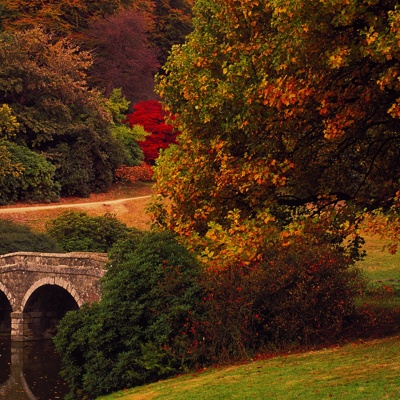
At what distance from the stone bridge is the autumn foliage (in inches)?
837

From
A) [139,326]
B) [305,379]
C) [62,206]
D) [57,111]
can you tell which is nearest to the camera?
[305,379]

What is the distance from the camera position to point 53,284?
3130 centimetres

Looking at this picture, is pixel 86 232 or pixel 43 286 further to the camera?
pixel 86 232

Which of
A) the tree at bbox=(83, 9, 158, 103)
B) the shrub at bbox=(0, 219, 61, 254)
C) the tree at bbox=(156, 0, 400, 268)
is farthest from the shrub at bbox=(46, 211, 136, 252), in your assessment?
the tree at bbox=(83, 9, 158, 103)

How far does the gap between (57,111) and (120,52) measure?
1343 centimetres

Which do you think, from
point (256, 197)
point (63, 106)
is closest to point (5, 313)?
point (63, 106)

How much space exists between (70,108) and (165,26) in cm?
2172

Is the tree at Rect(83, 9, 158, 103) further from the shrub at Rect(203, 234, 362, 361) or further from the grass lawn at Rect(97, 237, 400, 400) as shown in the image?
the grass lawn at Rect(97, 237, 400, 400)

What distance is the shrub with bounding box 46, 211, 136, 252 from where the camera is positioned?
37688mm

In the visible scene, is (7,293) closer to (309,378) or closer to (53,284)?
(53,284)

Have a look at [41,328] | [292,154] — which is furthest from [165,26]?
[292,154]

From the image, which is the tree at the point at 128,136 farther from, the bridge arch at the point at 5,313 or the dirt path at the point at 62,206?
the bridge arch at the point at 5,313

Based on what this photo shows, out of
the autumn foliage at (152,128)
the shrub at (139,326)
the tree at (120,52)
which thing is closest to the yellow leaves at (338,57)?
the shrub at (139,326)

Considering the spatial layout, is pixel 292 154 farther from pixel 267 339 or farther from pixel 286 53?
pixel 267 339
